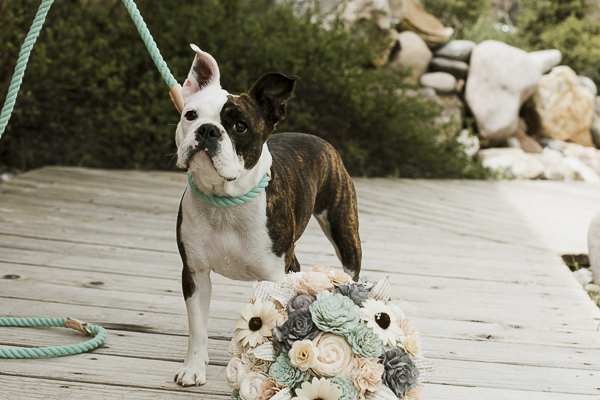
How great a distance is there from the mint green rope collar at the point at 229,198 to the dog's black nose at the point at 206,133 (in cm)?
28

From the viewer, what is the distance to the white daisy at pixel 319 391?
155cm

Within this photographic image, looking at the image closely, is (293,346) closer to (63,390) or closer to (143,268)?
(63,390)

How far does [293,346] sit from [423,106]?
593 centimetres

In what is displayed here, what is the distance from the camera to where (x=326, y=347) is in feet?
5.30

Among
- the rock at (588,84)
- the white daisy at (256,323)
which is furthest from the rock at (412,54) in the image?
the white daisy at (256,323)

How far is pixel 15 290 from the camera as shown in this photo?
297 cm

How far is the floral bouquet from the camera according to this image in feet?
5.22

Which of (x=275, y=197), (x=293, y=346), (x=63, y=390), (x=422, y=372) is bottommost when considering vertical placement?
(x=63, y=390)

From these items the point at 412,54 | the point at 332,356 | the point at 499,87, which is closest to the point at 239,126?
the point at 332,356

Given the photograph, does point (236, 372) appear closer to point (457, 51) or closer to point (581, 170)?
point (581, 170)

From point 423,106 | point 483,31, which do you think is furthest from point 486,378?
point 483,31

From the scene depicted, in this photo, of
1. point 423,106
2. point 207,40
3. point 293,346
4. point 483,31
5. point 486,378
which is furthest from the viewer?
point 483,31

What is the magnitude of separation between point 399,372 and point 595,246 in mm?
2714

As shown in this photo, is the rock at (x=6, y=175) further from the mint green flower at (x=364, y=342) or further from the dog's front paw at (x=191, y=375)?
the mint green flower at (x=364, y=342)
